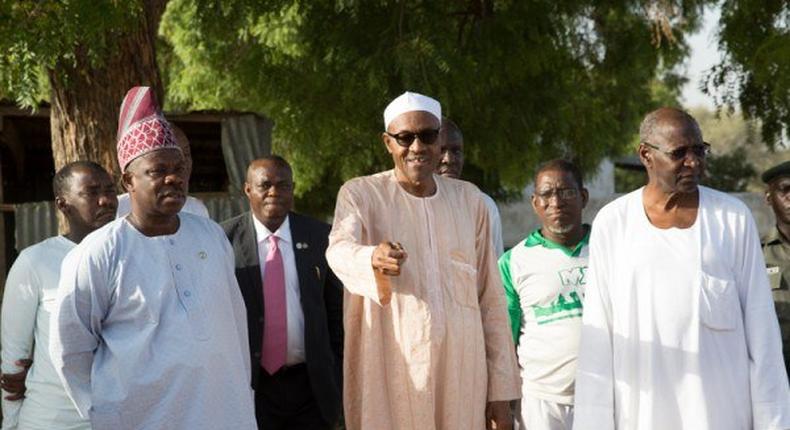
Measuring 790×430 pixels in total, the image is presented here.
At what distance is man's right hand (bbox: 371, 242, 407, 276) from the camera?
4.65 meters

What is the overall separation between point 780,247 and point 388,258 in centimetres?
309

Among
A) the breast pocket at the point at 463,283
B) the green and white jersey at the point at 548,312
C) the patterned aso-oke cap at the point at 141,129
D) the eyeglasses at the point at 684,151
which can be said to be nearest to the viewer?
the patterned aso-oke cap at the point at 141,129

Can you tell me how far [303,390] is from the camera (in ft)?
21.1

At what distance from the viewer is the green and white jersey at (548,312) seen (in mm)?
6520

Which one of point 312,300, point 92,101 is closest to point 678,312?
point 312,300

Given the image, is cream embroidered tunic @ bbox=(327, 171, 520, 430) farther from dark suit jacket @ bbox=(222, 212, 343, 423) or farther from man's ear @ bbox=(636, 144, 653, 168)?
dark suit jacket @ bbox=(222, 212, 343, 423)

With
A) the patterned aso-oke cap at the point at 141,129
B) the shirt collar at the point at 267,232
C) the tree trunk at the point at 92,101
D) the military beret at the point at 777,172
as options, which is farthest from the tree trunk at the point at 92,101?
the military beret at the point at 777,172

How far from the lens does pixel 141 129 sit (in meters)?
5.00

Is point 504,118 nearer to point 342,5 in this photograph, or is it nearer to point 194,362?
point 342,5

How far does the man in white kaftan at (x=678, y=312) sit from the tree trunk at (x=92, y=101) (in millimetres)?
5186

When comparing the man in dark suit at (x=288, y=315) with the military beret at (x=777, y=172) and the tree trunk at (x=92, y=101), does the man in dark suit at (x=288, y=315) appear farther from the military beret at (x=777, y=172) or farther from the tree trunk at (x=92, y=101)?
the tree trunk at (x=92, y=101)

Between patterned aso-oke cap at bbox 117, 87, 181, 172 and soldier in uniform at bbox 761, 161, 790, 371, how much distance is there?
11.5 feet

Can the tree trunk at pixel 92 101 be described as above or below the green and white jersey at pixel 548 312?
above

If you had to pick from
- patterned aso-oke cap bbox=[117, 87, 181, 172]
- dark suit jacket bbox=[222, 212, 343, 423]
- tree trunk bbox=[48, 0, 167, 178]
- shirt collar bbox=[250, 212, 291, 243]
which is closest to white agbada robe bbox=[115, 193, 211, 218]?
dark suit jacket bbox=[222, 212, 343, 423]
